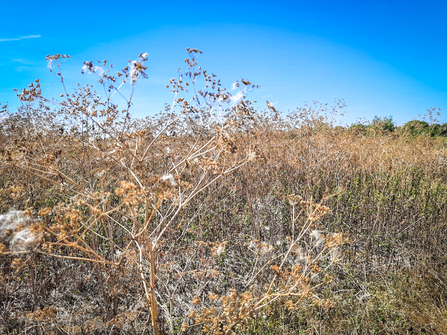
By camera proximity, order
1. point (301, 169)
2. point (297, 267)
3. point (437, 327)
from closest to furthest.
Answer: point (297, 267), point (437, 327), point (301, 169)

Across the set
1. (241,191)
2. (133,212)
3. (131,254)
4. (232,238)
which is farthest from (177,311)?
(241,191)

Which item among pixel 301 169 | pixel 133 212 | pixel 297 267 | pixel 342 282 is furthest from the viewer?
pixel 301 169

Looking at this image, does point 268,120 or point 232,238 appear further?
point 268,120

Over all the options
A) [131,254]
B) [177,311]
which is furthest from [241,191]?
[131,254]

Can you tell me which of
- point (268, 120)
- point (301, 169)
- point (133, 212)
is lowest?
point (133, 212)

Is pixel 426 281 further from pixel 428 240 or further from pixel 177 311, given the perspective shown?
pixel 177 311

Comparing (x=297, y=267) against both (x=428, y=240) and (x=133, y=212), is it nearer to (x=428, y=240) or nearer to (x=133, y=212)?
(x=133, y=212)

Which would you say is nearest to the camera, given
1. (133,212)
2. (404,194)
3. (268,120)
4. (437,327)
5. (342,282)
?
(133,212)

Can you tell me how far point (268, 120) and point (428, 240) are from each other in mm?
3404

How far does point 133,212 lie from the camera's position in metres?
1.40

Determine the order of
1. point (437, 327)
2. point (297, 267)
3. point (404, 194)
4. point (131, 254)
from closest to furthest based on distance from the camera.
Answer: point (297, 267)
point (131, 254)
point (437, 327)
point (404, 194)

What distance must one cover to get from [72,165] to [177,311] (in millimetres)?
3582

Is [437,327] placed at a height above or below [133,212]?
below

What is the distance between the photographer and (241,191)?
4.66 meters
